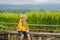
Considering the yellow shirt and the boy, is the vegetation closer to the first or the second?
the boy

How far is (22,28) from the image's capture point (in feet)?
32.1

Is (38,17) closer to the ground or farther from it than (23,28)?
farther from it

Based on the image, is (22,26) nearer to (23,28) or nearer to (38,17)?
(23,28)

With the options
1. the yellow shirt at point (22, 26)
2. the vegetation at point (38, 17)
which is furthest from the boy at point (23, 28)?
the vegetation at point (38, 17)

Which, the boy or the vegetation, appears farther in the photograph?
the vegetation

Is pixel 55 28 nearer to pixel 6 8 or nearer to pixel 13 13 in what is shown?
pixel 13 13

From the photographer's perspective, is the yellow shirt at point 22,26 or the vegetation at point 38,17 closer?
the yellow shirt at point 22,26

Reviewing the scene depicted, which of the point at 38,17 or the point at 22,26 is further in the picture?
the point at 38,17

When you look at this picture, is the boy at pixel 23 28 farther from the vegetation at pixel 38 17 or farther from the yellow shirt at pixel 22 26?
the vegetation at pixel 38 17

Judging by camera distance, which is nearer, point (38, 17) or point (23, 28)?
point (23, 28)

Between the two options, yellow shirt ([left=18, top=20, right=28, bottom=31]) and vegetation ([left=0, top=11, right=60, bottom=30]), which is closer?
yellow shirt ([left=18, top=20, right=28, bottom=31])

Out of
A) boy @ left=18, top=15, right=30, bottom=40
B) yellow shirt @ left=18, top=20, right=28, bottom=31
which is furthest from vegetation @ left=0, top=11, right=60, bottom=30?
yellow shirt @ left=18, top=20, right=28, bottom=31

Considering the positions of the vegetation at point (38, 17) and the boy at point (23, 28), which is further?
the vegetation at point (38, 17)

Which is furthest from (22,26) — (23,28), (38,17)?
(38,17)
